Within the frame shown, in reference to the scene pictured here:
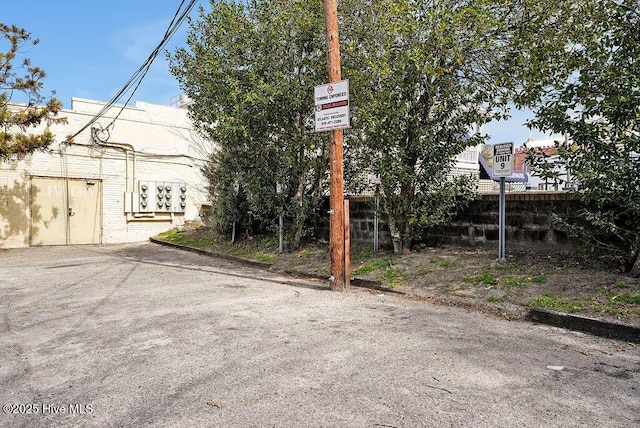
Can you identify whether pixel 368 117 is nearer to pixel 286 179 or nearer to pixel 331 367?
pixel 286 179

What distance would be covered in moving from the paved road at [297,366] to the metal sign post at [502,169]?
7.40 feet

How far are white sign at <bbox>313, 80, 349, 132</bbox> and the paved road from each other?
287cm

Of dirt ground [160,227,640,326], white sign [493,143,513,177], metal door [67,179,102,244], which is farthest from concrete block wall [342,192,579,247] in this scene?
metal door [67,179,102,244]

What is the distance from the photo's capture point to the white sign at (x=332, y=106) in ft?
23.8

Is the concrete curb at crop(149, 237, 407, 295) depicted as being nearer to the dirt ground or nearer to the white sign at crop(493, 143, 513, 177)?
the dirt ground

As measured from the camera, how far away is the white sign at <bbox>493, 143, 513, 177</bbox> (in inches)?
294

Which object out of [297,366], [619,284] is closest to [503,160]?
[619,284]

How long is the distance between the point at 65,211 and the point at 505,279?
50.4 feet

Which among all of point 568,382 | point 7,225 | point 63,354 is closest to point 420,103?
point 568,382

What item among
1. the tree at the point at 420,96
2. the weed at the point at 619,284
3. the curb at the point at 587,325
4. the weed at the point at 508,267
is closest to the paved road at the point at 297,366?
the curb at the point at 587,325

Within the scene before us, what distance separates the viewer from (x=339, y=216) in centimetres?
751

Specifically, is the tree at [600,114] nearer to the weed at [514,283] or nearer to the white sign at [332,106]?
the weed at [514,283]

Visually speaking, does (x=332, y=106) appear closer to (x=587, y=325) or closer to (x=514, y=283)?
(x=514, y=283)

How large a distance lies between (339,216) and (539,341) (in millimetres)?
3695
